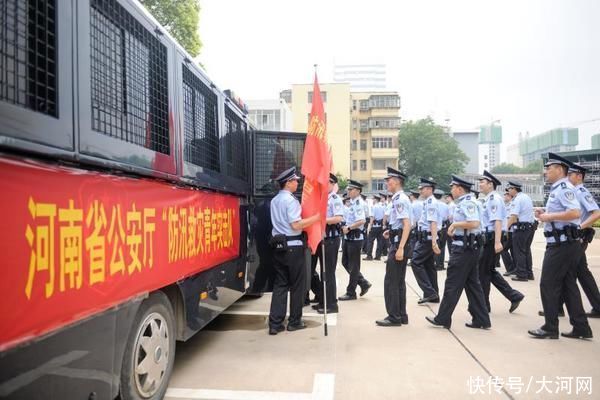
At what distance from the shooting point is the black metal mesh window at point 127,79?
7.75 feet

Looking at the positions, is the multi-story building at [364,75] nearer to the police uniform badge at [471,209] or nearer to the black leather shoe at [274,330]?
the police uniform badge at [471,209]

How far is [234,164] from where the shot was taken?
5.16 m

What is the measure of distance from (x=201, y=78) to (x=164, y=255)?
1874mm

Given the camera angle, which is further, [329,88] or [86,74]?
[329,88]

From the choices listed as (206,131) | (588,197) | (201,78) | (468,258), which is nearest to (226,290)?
(206,131)

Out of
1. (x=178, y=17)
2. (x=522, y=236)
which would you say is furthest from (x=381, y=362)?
(x=178, y=17)

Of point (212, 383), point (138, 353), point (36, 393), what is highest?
point (36, 393)

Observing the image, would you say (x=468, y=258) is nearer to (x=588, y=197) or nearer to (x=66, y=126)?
(x=588, y=197)

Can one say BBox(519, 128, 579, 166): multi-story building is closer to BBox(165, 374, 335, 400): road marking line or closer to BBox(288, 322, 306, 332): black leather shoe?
BBox(288, 322, 306, 332): black leather shoe

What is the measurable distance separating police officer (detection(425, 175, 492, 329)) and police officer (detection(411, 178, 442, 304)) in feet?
3.96

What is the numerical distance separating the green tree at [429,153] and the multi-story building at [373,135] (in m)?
7.07

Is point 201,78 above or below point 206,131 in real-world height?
above

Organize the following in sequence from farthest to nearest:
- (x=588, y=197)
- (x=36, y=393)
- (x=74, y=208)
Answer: (x=588, y=197), (x=74, y=208), (x=36, y=393)

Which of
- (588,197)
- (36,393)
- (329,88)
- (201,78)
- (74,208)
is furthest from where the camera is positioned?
(329,88)
